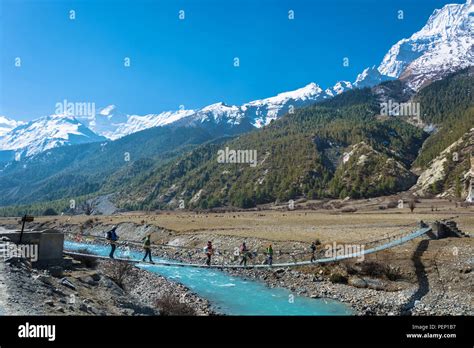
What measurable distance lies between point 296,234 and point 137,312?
118 ft

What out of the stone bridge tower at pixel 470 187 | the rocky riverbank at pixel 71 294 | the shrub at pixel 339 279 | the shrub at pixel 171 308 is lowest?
the shrub at pixel 339 279

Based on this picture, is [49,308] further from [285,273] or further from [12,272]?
[285,273]

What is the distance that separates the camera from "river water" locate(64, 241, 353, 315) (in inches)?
1054

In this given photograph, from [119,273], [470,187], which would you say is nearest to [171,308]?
[119,273]

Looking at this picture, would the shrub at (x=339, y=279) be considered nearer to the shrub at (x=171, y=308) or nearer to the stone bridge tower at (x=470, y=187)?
the shrub at (x=171, y=308)

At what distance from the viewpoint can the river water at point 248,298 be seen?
26.8 metres

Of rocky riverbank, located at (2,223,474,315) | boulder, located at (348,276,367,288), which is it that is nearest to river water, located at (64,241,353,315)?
rocky riverbank, located at (2,223,474,315)

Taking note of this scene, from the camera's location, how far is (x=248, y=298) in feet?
100

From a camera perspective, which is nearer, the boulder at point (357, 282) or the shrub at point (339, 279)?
the boulder at point (357, 282)

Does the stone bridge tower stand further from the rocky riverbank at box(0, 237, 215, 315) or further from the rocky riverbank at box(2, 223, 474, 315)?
the rocky riverbank at box(0, 237, 215, 315)

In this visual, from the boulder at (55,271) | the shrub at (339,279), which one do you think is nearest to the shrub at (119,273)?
the boulder at (55,271)

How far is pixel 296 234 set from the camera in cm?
5425

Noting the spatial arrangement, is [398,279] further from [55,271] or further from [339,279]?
[55,271]

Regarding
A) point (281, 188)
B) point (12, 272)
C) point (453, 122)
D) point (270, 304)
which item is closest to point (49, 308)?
point (12, 272)
